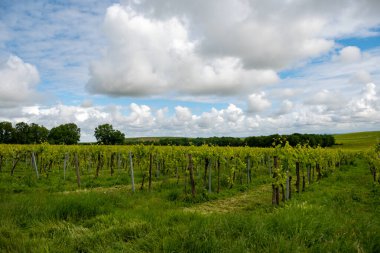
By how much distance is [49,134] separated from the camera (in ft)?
261

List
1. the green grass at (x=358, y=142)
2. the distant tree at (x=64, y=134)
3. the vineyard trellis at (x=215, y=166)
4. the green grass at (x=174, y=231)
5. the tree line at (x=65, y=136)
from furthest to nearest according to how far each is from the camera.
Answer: the distant tree at (x=64, y=134)
the tree line at (x=65, y=136)
the green grass at (x=358, y=142)
the vineyard trellis at (x=215, y=166)
the green grass at (x=174, y=231)

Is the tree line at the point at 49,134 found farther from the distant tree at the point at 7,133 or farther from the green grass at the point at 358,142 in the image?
the green grass at the point at 358,142

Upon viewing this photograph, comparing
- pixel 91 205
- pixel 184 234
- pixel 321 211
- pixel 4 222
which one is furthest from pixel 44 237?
pixel 321 211

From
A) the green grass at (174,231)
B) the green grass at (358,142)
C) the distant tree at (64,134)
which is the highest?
the distant tree at (64,134)

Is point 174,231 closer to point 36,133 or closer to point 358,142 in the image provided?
point 36,133

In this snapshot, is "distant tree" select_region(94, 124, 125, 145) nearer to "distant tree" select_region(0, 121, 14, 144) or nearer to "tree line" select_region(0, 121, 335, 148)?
"tree line" select_region(0, 121, 335, 148)

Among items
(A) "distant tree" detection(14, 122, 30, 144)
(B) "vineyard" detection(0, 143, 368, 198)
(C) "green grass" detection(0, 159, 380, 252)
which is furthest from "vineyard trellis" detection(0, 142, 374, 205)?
(A) "distant tree" detection(14, 122, 30, 144)

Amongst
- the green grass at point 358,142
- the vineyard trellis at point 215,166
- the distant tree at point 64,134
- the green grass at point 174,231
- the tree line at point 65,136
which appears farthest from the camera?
the distant tree at point 64,134

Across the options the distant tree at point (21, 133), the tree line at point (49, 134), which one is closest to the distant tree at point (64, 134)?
the tree line at point (49, 134)

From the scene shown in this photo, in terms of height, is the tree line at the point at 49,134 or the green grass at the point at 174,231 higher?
the tree line at the point at 49,134

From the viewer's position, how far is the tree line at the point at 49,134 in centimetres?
7519

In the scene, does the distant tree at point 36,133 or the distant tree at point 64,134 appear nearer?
the distant tree at point 36,133

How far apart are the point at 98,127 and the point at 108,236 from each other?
258ft

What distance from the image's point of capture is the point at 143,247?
15.5 feet
